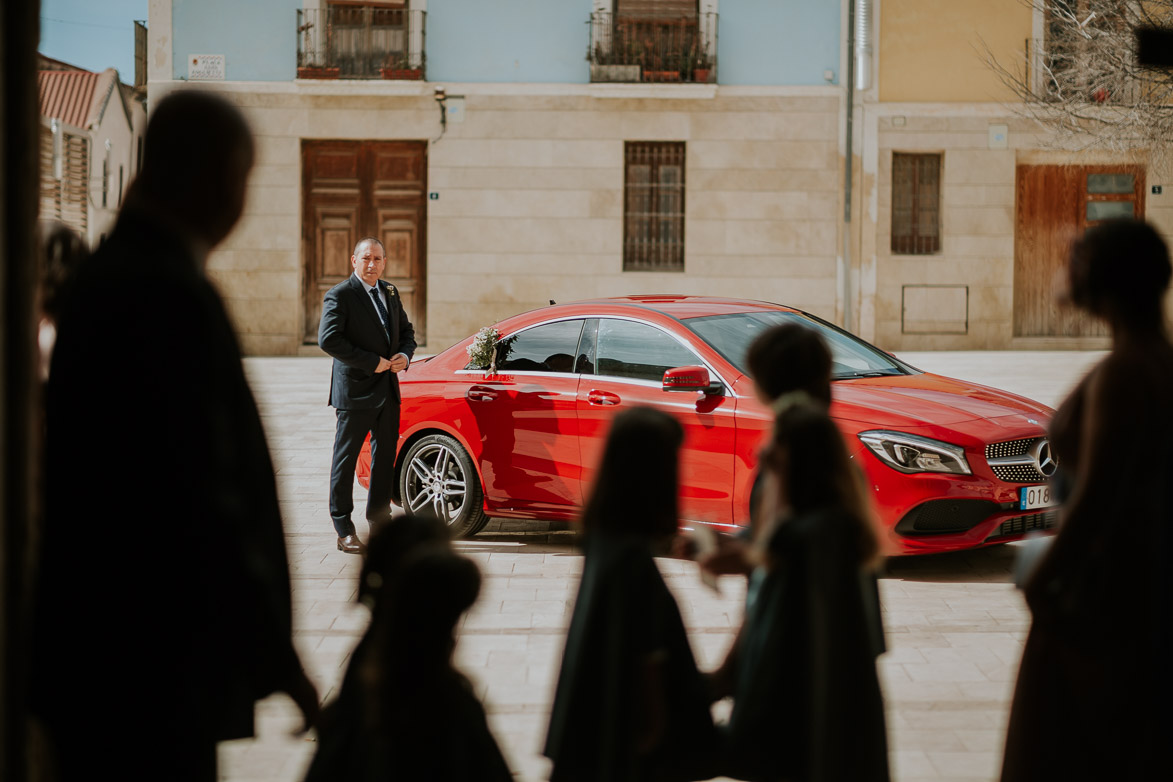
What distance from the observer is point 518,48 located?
24.0m

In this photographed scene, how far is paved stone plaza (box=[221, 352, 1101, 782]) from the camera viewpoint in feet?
14.4

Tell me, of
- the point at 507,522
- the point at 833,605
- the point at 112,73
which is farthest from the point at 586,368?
the point at 833,605

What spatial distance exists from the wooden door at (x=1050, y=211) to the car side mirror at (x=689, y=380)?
18.9m

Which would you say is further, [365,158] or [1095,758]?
[365,158]

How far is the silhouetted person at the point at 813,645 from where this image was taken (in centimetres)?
287

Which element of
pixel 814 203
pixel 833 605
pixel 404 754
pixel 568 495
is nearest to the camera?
pixel 404 754

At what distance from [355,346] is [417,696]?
527 cm

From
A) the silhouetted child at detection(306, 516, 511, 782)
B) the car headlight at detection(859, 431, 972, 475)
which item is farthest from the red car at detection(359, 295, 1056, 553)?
the silhouetted child at detection(306, 516, 511, 782)

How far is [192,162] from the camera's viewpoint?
2400mm

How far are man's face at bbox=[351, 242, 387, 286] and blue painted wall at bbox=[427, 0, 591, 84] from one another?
1688 cm

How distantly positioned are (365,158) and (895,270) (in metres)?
10.3

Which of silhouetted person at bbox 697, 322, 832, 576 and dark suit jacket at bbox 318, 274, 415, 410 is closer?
silhouetted person at bbox 697, 322, 832, 576

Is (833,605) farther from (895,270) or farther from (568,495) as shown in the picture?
(895,270)

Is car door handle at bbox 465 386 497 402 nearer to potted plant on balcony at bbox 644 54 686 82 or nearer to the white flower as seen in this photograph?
the white flower
